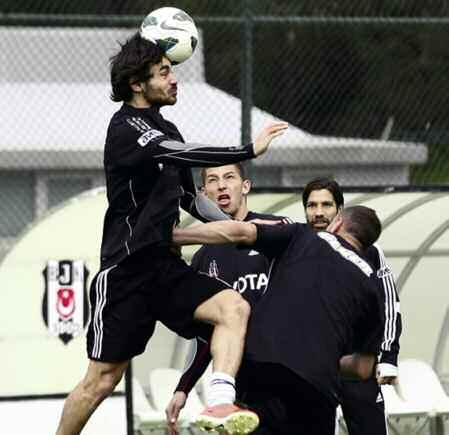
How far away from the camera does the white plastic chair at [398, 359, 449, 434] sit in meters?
10.1

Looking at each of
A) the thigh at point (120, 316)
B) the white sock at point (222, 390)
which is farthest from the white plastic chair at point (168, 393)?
the white sock at point (222, 390)

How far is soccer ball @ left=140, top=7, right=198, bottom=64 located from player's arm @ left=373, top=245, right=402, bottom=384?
1511 mm

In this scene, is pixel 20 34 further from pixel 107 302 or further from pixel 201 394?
pixel 107 302

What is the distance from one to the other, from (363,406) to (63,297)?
252 centimetres

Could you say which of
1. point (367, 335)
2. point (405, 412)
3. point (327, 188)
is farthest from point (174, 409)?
point (405, 412)

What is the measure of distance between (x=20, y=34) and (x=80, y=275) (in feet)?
21.8

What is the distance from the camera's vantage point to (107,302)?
7.19 m

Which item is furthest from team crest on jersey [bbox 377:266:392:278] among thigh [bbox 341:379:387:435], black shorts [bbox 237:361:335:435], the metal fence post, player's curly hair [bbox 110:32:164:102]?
the metal fence post

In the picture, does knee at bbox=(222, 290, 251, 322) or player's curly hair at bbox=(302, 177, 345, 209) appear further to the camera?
player's curly hair at bbox=(302, 177, 345, 209)

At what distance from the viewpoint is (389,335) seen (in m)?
7.68

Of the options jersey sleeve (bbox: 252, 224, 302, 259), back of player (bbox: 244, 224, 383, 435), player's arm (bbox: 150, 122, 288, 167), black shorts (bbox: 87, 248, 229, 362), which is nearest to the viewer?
back of player (bbox: 244, 224, 383, 435)

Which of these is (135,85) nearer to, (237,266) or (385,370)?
(237,266)

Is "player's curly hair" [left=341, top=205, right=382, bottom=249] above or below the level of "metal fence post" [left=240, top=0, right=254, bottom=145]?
below

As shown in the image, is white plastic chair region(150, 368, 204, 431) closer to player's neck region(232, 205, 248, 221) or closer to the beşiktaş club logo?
the beşiktaş club logo
